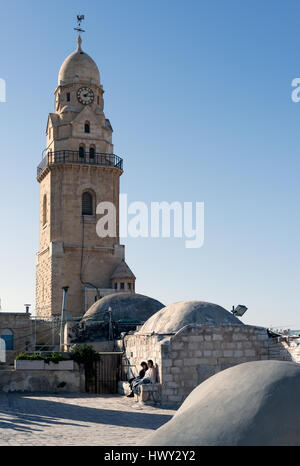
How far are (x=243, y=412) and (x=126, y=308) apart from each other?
2096 cm

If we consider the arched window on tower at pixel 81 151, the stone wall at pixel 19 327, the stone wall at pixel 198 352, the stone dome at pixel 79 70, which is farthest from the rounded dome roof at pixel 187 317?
the stone dome at pixel 79 70

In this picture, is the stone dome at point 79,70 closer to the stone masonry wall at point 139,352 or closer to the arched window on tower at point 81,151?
the arched window on tower at point 81,151

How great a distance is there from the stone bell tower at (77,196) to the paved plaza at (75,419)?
19368mm

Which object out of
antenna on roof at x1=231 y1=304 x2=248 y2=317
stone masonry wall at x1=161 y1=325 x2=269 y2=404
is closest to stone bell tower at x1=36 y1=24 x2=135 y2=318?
antenna on roof at x1=231 y1=304 x2=248 y2=317

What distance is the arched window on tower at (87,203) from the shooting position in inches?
1446

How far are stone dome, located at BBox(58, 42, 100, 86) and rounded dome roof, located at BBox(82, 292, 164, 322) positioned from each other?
17669 mm

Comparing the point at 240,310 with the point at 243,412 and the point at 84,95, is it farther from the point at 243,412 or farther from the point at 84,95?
the point at 84,95

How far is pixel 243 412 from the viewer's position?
4.81m

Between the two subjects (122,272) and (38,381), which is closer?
(38,381)

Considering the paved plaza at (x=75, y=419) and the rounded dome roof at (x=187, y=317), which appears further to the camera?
the rounded dome roof at (x=187, y=317)

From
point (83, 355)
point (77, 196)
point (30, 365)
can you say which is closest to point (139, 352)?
point (83, 355)

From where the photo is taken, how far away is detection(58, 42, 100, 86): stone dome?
3838 centimetres
